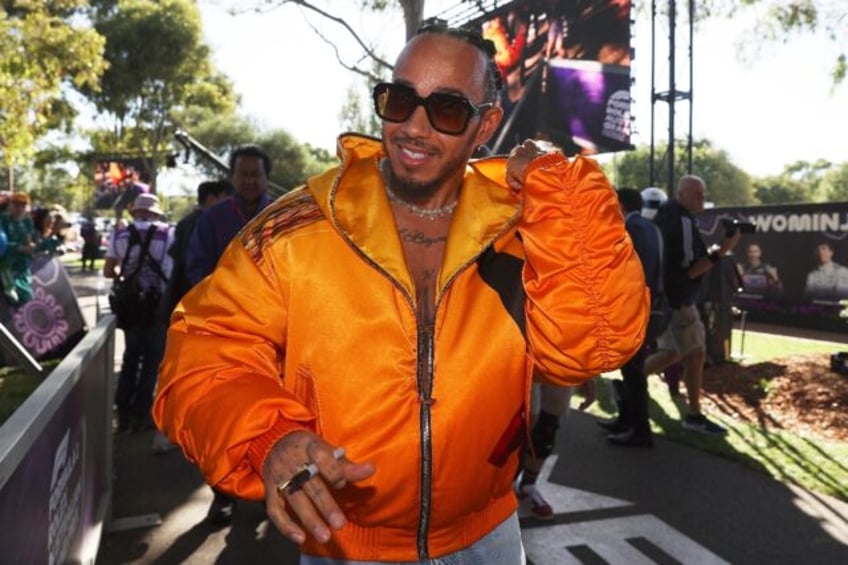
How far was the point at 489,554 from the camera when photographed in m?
1.97

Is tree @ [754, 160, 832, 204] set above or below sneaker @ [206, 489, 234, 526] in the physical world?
below

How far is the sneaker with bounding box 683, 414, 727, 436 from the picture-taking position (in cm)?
632

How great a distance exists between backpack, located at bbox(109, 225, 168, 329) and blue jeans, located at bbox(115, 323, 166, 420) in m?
0.09

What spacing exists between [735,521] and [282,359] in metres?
3.81

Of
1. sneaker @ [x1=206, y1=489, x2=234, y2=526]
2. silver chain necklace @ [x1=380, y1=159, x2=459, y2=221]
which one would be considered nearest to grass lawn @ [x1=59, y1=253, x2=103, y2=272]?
sneaker @ [x1=206, y1=489, x2=234, y2=526]

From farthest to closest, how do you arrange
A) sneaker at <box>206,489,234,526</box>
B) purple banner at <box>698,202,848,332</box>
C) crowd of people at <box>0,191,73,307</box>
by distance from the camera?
1. purple banner at <box>698,202,848,332</box>
2. crowd of people at <box>0,191,73,307</box>
3. sneaker at <box>206,489,234,526</box>

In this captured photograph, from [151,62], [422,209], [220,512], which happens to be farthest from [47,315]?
[151,62]

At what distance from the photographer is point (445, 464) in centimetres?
172

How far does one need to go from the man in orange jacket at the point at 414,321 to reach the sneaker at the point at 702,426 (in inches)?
192

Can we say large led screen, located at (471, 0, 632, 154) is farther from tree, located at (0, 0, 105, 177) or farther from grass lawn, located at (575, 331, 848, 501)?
grass lawn, located at (575, 331, 848, 501)

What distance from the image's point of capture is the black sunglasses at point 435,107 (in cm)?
191

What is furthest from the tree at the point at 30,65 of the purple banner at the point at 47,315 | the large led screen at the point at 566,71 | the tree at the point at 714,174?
the tree at the point at 714,174

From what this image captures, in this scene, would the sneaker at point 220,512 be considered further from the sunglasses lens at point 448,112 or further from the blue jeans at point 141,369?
the sunglasses lens at point 448,112

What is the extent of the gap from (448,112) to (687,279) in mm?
4995
